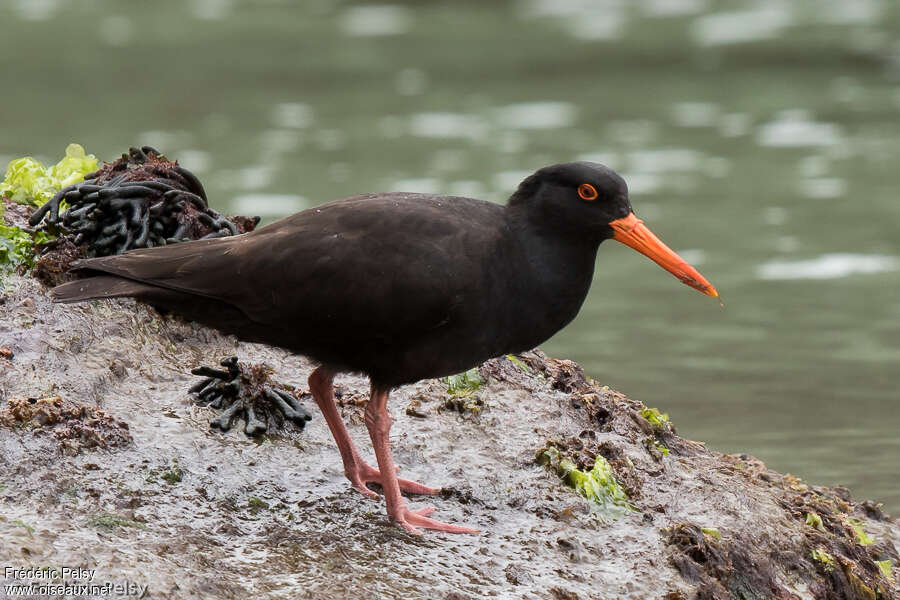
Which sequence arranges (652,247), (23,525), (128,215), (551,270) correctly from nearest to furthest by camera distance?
(23,525)
(551,270)
(652,247)
(128,215)

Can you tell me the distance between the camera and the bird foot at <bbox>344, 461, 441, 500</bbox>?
21.3ft

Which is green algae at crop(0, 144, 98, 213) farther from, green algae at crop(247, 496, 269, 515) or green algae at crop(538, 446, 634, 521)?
green algae at crop(538, 446, 634, 521)

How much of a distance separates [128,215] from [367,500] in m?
2.52

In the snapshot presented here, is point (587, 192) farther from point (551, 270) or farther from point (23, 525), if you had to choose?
point (23, 525)

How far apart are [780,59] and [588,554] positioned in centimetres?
1977

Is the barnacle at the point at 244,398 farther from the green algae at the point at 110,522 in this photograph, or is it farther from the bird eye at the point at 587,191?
the bird eye at the point at 587,191

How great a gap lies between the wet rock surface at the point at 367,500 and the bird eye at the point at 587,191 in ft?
4.49

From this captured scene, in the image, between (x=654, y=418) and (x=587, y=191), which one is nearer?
(x=587, y=191)

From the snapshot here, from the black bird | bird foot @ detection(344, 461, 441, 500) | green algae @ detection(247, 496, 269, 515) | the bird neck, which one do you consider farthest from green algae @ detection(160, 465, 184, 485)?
the bird neck

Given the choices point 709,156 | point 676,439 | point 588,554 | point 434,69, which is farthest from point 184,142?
point 588,554

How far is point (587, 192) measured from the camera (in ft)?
21.2

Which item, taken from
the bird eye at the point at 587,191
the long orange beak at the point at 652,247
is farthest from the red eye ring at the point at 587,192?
the long orange beak at the point at 652,247

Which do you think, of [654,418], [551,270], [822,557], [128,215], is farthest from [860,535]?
[128,215]

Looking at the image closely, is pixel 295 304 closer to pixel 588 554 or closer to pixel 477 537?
pixel 477 537
